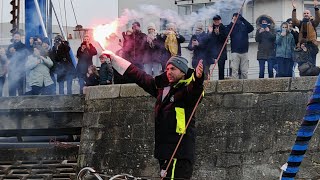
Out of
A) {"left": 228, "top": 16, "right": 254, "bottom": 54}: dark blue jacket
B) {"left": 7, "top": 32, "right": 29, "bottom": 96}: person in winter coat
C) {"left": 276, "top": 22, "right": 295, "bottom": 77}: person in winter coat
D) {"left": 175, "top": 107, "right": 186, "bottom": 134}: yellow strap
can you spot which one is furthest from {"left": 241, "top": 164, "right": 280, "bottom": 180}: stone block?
{"left": 7, "top": 32, "right": 29, "bottom": 96}: person in winter coat

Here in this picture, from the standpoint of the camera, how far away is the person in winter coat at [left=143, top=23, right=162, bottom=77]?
1220 cm

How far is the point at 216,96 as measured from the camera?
10.8 meters

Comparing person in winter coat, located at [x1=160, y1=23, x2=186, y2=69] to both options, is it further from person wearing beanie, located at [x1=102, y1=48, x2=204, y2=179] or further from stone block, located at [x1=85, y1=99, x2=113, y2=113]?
person wearing beanie, located at [x1=102, y1=48, x2=204, y2=179]

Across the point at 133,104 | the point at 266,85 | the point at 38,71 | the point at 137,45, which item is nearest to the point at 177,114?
the point at 266,85

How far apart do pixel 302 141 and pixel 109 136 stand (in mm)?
6631

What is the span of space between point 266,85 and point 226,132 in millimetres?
950

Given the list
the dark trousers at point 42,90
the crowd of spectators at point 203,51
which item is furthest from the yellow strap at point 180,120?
the dark trousers at point 42,90

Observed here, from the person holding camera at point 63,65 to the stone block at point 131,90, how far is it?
9.18 feet

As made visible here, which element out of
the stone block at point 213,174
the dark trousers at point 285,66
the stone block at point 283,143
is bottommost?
the stone block at point 213,174

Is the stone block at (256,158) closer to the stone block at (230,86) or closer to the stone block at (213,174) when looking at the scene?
the stone block at (213,174)

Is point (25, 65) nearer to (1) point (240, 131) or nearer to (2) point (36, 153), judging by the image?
(2) point (36, 153)

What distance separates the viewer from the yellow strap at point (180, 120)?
662 cm

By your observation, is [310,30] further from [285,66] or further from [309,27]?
[285,66]

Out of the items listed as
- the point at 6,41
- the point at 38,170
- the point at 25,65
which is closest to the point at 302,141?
the point at 38,170
